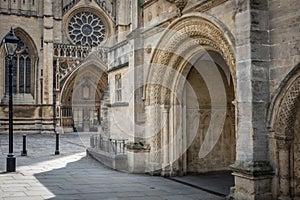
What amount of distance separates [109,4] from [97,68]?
7350mm

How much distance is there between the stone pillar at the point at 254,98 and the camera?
7566 mm

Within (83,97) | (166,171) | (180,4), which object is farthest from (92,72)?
(180,4)

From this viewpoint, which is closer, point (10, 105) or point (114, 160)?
point (10, 105)

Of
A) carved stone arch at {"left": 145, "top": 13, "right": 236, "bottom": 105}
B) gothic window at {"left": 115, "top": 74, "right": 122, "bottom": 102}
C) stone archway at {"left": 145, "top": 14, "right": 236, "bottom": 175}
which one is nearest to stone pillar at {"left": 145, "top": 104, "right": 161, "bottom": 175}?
stone archway at {"left": 145, "top": 14, "right": 236, "bottom": 175}

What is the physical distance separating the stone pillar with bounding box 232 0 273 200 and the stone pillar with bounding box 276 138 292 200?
0.72 ft

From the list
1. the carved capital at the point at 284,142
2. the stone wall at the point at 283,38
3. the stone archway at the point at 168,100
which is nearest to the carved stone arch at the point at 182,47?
the stone archway at the point at 168,100

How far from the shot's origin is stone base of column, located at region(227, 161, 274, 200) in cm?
746

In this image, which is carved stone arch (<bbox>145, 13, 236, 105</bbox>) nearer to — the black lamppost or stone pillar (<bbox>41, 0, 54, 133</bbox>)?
the black lamppost

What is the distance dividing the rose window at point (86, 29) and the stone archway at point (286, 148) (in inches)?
1285

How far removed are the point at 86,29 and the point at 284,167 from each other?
33.6 m

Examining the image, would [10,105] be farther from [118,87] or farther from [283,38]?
[283,38]

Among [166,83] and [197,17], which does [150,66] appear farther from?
[197,17]

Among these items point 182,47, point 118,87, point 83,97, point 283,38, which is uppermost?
point 182,47

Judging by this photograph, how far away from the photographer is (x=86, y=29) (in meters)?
38.9
